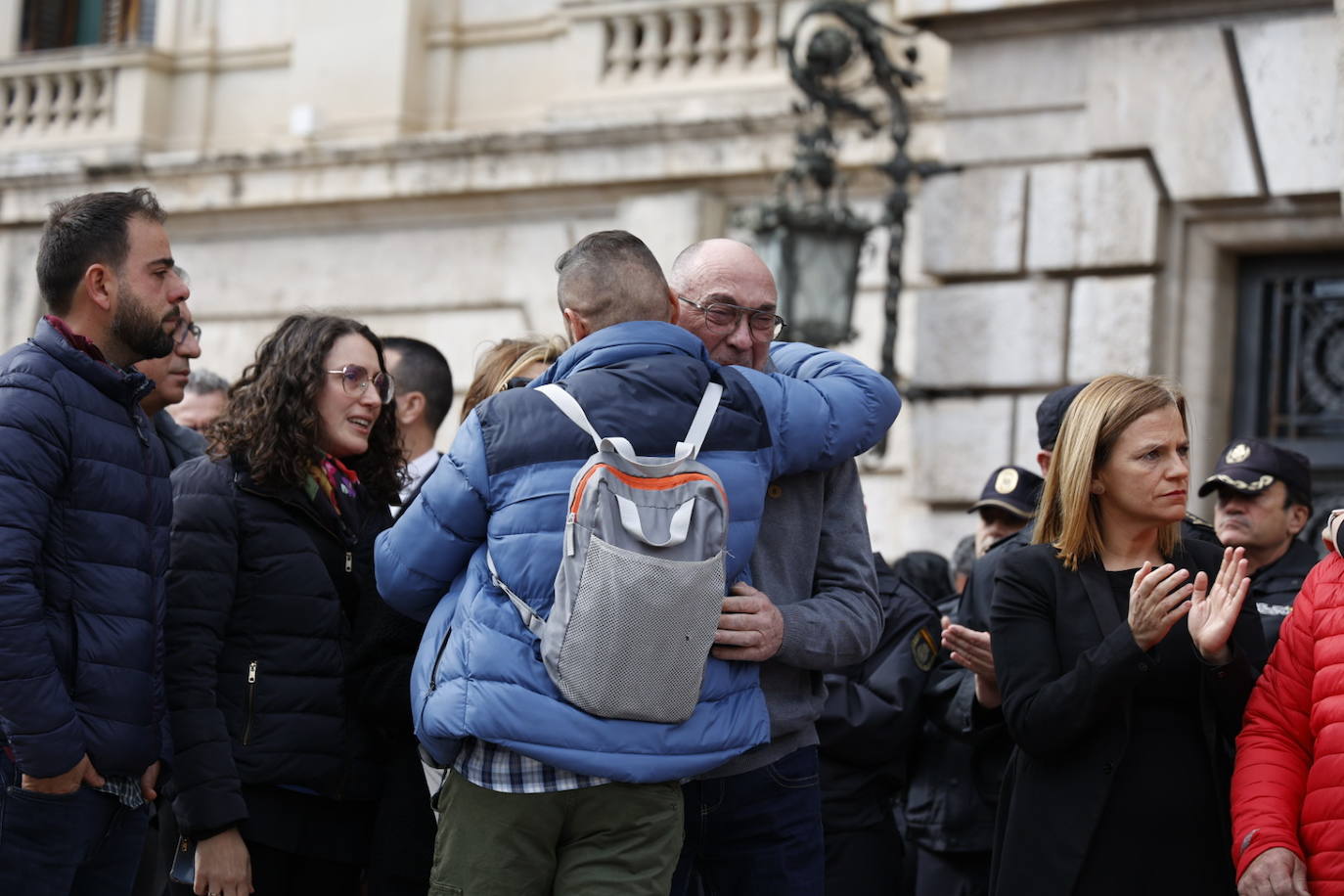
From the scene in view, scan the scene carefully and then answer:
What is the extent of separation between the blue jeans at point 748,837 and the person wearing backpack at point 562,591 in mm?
306

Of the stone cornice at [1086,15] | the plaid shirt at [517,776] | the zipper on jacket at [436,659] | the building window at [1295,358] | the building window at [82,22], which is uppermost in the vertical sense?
the building window at [82,22]

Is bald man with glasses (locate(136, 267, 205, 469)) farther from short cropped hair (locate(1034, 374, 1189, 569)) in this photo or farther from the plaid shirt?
short cropped hair (locate(1034, 374, 1189, 569))

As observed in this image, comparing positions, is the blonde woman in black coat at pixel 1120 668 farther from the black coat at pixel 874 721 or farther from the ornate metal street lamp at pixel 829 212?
the ornate metal street lamp at pixel 829 212

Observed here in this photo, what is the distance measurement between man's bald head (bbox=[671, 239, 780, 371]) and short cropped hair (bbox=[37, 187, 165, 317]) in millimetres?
1293

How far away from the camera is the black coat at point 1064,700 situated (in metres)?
4.20

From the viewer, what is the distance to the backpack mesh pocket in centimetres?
362

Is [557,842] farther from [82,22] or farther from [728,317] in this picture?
[82,22]

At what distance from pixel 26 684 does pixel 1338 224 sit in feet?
21.2

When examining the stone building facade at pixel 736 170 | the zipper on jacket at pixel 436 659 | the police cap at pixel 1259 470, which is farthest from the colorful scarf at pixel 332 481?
the stone building facade at pixel 736 170

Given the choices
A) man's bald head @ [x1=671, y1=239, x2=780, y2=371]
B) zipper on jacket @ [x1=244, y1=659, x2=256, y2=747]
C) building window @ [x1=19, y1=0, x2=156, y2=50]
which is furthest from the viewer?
building window @ [x1=19, y1=0, x2=156, y2=50]

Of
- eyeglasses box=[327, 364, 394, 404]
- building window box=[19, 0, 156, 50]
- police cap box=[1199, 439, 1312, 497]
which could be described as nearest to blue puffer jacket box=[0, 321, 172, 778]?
eyeglasses box=[327, 364, 394, 404]

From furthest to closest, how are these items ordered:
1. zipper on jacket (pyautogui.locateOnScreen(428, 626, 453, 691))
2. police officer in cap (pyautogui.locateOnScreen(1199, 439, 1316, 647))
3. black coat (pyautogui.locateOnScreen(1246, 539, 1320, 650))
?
police officer in cap (pyautogui.locateOnScreen(1199, 439, 1316, 647))
black coat (pyautogui.locateOnScreen(1246, 539, 1320, 650))
zipper on jacket (pyautogui.locateOnScreen(428, 626, 453, 691))

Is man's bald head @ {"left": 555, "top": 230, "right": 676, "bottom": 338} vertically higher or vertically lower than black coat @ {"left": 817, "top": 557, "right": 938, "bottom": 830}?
higher

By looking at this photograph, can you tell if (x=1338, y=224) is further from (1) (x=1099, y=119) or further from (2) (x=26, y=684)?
→ (2) (x=26, y=684)
